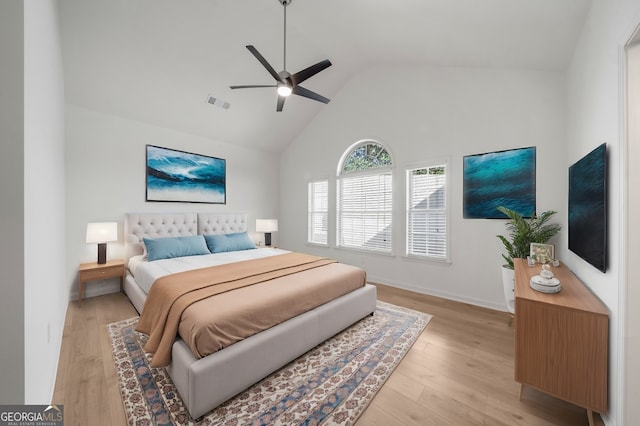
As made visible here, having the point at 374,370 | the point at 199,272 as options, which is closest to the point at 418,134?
the point at 374,370

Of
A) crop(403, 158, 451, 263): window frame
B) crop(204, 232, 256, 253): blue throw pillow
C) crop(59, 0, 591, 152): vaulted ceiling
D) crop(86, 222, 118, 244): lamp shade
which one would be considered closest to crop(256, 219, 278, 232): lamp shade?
crop(204, 232, 256, 253): blue throw pillow

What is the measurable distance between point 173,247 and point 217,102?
2388 mm

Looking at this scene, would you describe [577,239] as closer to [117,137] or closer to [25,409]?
[25,409]

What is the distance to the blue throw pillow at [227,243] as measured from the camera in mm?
4145

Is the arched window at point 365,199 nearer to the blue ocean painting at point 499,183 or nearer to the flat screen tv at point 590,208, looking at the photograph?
the blue ocean painting at point 499,183

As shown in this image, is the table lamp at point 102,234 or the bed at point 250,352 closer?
the bed at point 250,352

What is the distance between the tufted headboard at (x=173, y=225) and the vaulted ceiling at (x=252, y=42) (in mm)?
1572

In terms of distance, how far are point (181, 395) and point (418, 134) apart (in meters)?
4.08

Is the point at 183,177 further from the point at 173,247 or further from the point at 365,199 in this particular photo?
the point at 365,199

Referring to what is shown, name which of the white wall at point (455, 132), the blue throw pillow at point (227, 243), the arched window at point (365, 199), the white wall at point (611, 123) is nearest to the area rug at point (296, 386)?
the white wall at point (611, 123)

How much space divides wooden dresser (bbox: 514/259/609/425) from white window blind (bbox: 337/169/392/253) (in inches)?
102

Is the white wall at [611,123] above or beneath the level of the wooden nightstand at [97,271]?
above

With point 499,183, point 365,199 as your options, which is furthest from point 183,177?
point 499,183

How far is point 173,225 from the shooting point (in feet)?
13.9
